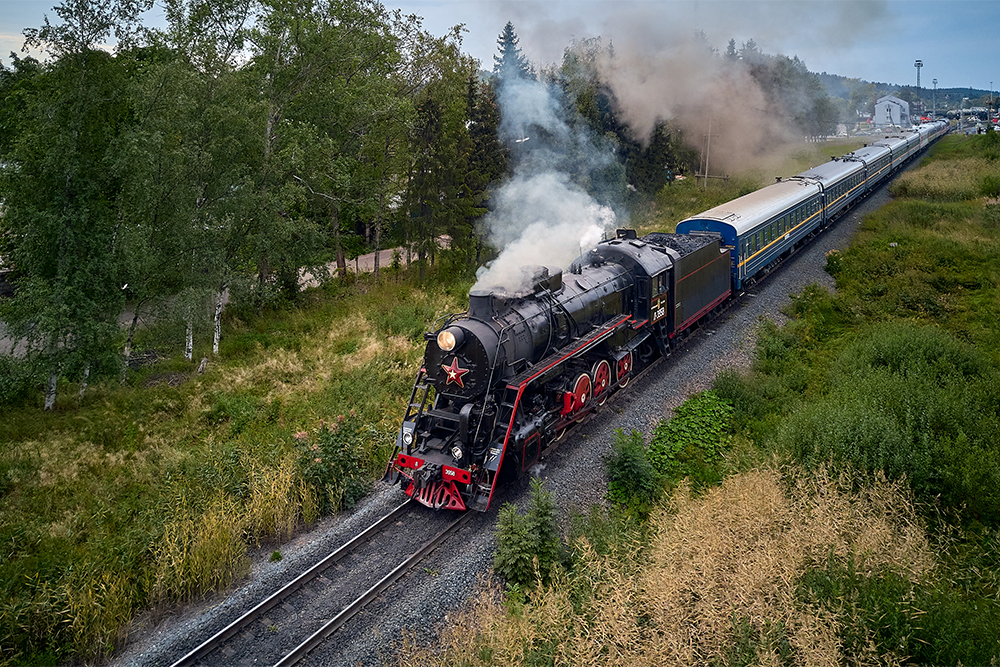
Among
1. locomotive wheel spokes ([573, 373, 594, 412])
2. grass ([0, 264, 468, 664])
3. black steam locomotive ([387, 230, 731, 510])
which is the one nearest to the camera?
grass ([0, 264, 468, 664])

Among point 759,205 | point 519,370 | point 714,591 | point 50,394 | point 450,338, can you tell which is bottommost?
point 714,591

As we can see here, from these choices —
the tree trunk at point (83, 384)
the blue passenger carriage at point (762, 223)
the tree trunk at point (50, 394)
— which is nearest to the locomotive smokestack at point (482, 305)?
the tree trunk at point (83, 384)

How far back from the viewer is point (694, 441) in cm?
1266

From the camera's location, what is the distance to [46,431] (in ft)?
43.8

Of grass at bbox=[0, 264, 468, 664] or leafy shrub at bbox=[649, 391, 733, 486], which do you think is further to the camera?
leafy shrub at bbox=[649, 391, 733, 486]

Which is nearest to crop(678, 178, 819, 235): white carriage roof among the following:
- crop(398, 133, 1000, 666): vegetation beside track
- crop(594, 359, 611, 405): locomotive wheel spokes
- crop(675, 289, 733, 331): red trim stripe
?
crop(675, 289, 733, 331): red trim stripe

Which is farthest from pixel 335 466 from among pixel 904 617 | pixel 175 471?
pixel 904 617

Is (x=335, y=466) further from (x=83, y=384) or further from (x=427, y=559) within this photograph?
(x=83, y=384)

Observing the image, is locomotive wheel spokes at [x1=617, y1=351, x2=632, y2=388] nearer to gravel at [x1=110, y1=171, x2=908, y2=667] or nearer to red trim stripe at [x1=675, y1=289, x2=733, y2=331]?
gravel at [x1=110, y1=171, x2=908, y2=667]

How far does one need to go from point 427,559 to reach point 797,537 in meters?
5.33

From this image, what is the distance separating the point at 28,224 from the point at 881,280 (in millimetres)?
25203

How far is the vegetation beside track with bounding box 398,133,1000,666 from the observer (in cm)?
626

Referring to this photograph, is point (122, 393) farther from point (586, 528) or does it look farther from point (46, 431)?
point (586, 528)

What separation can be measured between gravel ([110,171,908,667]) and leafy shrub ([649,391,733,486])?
0.44 metres
